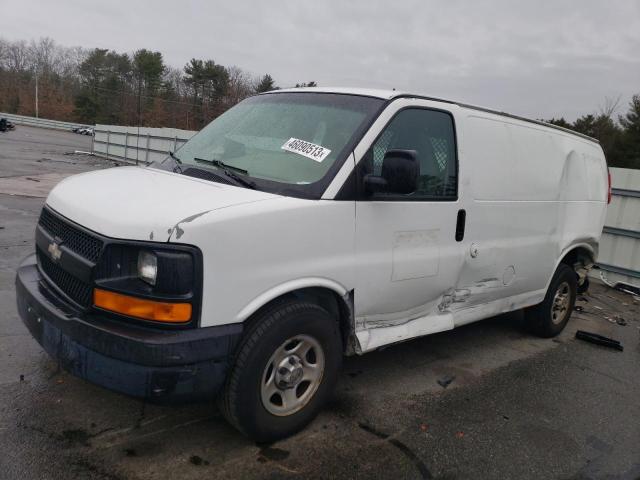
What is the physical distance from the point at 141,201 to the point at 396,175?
1.44 metres

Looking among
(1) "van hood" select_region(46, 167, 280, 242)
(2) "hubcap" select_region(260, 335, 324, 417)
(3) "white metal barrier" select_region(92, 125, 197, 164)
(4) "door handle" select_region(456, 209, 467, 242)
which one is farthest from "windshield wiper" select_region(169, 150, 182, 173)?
(3) "white metal barrier" select_region(92, 125, 197, 164)

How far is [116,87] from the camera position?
71.2 meters

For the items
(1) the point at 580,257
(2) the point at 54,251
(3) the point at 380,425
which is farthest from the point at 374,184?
(1) the point at 580,257

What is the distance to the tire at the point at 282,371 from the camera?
107 inches

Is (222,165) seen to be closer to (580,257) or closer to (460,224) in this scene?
(460,224)

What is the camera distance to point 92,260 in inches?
102

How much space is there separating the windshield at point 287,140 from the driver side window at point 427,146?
206 millimetres

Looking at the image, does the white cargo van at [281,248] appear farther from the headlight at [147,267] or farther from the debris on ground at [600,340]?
the debris on ground at [600,340]

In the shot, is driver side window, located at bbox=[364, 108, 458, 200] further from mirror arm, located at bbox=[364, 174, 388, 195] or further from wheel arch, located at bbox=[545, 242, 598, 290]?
wheel arch, located at bbox=[545, 242, 598, 290]

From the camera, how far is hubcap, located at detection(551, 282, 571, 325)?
5496 millimetres

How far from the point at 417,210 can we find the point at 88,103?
78.2 m

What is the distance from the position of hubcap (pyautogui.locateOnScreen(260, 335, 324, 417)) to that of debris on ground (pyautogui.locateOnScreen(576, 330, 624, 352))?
386cm

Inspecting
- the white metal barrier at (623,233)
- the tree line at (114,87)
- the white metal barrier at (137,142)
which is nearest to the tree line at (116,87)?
the tree line at (114,87)

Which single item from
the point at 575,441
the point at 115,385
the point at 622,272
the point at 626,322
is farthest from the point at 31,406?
the point at 622,272
